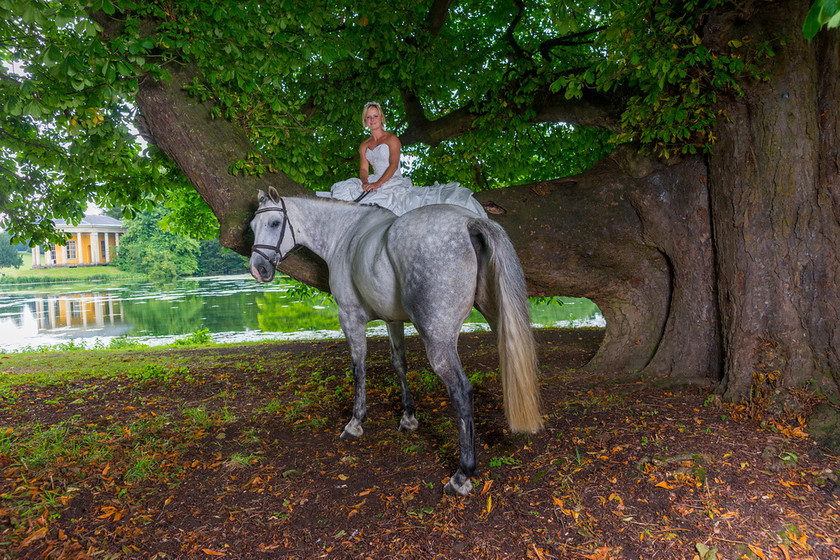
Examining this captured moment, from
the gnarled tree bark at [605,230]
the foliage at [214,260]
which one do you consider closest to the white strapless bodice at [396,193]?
the gnarled tree bark at [605,230]

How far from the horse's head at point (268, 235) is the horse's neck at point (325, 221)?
19 centimetres

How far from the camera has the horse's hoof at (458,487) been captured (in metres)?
3.44

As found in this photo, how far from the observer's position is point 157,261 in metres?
43.3

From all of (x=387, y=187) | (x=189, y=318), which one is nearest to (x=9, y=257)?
(x=189, y=318)

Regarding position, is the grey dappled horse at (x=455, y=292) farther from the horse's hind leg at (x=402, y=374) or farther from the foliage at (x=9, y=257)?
the foliage at (x=9, y=257)

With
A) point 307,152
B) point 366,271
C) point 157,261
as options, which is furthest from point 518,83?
point 157,261

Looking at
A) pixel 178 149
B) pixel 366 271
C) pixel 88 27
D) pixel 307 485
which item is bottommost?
pixel 307 485

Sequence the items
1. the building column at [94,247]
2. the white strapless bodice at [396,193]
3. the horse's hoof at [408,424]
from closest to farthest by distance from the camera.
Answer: the horse's hoof at [408,424]
the white strapless bodice at [396,193]
the building column at [94,247]

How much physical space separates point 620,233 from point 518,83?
10.4 ft

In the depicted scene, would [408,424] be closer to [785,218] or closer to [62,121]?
[785,218]

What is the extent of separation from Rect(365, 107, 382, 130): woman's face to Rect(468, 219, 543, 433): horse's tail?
81.1 inches

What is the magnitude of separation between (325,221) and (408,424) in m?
2.13

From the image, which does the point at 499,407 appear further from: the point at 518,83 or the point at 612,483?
the point at 518,83

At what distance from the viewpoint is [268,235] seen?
15.1 ft
